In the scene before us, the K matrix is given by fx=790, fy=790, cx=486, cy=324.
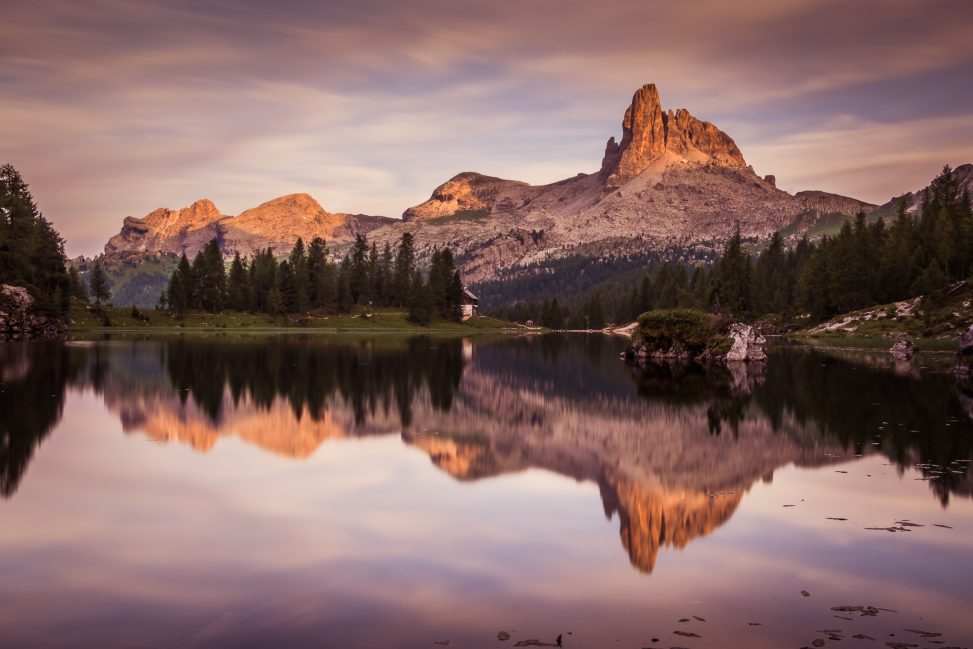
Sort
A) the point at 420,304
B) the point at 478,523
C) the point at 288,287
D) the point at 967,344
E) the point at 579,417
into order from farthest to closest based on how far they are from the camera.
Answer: the point at 420,304
the point at 288,287
the point at 967,344
the point at 579,417
the point at 478,523

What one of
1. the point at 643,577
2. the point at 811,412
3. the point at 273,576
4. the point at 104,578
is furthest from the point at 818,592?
the point at 811,412

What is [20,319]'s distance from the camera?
117375 mm

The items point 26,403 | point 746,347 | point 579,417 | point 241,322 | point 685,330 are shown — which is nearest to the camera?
point 26,403

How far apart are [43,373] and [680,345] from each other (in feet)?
202

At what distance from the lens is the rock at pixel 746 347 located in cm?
7988

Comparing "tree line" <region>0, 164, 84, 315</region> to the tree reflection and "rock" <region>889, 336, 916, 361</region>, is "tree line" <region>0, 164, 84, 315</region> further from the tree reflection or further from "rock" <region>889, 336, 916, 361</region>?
"rock" <region>889, 336, 916, 361</region>

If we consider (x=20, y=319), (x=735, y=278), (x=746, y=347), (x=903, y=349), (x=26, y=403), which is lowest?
(x=26, y=403)

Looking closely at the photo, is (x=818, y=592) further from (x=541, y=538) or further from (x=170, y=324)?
(x=170, y=324)

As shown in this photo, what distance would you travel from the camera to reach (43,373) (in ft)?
189

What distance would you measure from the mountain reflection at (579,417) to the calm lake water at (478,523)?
22 centimetres

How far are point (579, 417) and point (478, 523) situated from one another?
21.5 metres

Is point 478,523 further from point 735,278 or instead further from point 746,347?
point 735,278

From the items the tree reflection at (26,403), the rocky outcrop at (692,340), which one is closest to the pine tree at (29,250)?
the tree reflection at (26,403)

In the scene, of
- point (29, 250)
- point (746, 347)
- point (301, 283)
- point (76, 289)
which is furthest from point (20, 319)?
point (746, 347)
